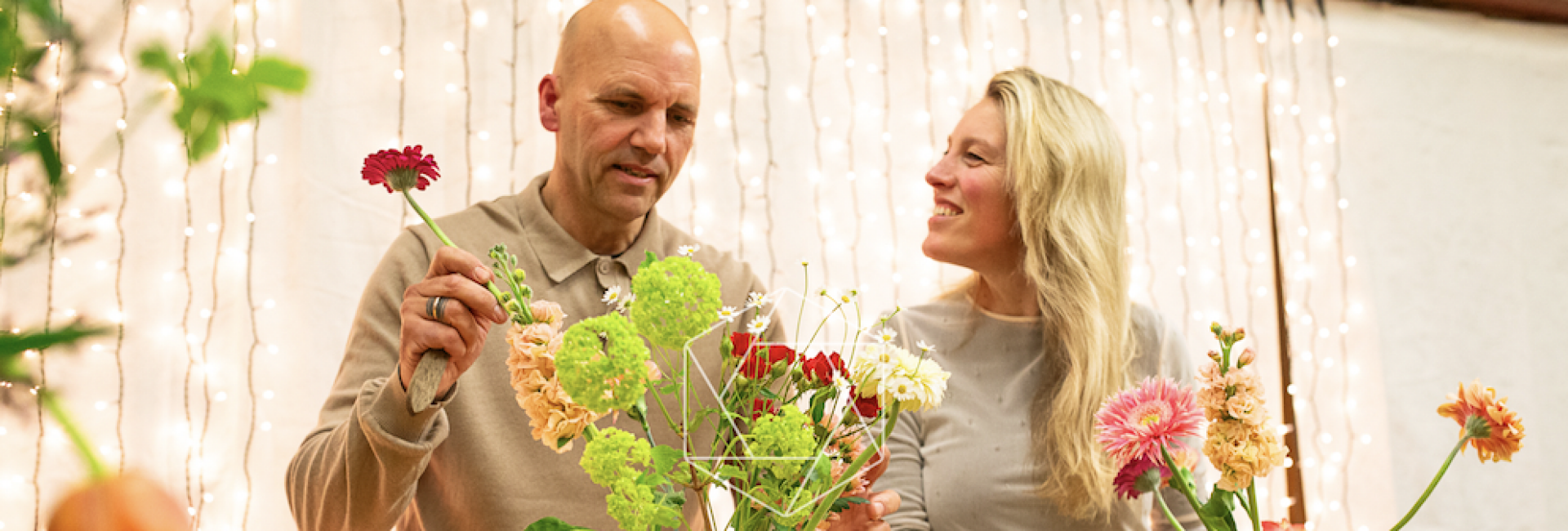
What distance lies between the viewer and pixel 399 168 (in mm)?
538

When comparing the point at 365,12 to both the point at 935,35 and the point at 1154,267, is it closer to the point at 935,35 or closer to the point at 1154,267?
the point at 935,35

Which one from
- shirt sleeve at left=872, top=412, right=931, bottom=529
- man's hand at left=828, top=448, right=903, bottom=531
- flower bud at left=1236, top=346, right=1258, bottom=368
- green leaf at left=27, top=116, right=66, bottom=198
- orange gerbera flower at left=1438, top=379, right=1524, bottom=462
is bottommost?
shirt sleeve at left=872, top=412, right=931, bottom=529

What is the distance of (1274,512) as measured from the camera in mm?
2393

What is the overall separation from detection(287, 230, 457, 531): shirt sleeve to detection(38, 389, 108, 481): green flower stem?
59 centimetres

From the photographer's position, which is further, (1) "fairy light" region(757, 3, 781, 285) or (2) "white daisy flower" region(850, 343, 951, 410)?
(1) "fairy light" region(757, 3, 781, 285)

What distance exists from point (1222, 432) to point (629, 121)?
77cm

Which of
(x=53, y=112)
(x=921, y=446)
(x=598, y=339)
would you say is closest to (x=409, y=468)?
(x=598, y=339)

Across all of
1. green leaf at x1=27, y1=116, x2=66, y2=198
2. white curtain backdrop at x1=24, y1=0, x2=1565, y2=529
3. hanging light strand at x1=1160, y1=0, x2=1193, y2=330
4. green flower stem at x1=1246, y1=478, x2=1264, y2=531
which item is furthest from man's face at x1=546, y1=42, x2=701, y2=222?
hanging light strand at x1=1160, y1=0, x2=1193, y2=330

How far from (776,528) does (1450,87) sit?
2.92 m

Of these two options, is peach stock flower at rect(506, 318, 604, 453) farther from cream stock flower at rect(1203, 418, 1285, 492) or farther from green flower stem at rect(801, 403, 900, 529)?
cream stock flower at rect(1203, 418, 1285, 492)

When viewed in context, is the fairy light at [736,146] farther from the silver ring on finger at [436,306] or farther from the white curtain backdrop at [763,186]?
the silver ring on finger at [436,306]

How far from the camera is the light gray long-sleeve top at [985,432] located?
1266 millimetres

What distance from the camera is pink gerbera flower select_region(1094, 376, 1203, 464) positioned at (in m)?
0.66

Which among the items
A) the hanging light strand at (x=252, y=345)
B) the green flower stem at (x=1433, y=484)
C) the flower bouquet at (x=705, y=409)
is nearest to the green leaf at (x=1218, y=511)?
the green flower stem at (x=1433, y=484)
